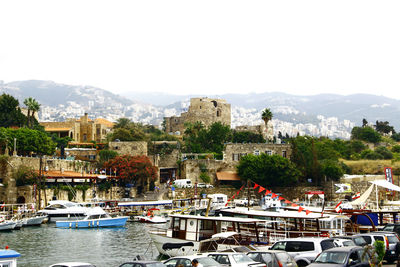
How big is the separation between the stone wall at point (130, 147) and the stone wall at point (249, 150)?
12843 millimetres

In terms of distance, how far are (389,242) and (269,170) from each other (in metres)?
47.0

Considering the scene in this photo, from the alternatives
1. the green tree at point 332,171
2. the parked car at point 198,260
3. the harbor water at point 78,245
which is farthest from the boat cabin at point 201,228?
the green tree at point 332,171

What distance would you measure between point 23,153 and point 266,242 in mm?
47650

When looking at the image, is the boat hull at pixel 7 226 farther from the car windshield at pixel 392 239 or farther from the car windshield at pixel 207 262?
the car windshield at pixel 392 239

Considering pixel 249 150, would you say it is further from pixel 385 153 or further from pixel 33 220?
pixel 33 220

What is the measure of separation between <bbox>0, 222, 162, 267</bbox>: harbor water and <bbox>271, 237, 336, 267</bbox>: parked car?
8928 mm

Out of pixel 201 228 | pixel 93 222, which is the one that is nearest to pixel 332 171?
pixel 93 222

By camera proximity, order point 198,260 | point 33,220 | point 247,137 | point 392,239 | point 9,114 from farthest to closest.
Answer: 1. point 247,137
2. point 9,114
3. point 33,220
4. point 392,239
5. point 198,260

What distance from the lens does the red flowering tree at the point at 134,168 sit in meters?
69.9

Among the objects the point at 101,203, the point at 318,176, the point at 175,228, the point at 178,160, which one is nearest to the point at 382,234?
the point at 175,228

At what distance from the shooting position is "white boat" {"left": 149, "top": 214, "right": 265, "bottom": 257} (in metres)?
29.7

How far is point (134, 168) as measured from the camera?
70.6 metres

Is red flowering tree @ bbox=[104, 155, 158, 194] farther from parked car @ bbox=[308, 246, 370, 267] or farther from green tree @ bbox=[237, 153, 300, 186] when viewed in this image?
parked car @ bbox=[308, 246, 370, 267]

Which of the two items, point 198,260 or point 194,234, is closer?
point 198,260
